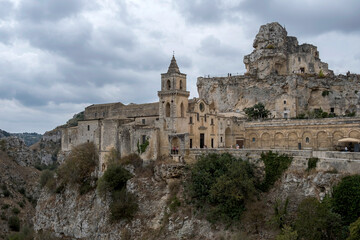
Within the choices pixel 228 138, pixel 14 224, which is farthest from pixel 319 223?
pixel 14 224

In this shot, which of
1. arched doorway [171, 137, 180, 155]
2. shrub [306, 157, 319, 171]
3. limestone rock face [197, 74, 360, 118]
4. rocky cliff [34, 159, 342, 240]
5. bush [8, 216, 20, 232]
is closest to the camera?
rocky cliff [34, 159, 342, 240]

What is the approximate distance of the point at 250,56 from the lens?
6438 centimetres

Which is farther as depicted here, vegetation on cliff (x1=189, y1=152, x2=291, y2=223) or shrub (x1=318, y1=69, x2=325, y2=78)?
shrub (x1=318, y1=69, x2=325, y2=78)

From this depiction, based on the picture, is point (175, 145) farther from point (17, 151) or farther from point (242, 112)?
point (17, 151)

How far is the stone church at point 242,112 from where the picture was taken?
38.6m

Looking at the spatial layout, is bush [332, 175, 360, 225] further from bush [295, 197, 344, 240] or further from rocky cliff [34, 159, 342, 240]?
rocky cliff [34, 159, 342, 240]

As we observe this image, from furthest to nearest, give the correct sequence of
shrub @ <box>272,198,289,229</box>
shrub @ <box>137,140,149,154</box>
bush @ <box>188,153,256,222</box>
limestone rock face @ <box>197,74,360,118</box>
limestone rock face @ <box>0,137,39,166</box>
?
1. limestone rock face @ <box>0,137,39,166</box>
2. limestone rock face @ <box>197,74,360,118</box>
3. shrub @ <box>137,140,149,154</box>
4. bush @ <box>188,153,256,222</box>
5. shrub @ <box>272,198,289,229</box>

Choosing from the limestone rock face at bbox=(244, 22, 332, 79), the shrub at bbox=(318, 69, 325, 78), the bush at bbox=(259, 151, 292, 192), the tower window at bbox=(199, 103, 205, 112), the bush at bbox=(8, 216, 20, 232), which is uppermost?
the limestone rock face at bbox=(244, 22, 332, 79)

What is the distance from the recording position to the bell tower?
3828 cm

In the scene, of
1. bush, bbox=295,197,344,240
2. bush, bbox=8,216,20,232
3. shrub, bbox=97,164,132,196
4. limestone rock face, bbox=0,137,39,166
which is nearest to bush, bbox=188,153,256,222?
bush, bbox=295,197,344,240

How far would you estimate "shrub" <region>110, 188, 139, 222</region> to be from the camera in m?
35.9

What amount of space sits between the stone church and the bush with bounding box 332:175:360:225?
15.2 m

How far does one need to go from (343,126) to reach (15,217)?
51.9 metres

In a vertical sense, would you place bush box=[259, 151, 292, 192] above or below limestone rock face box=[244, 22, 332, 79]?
below
